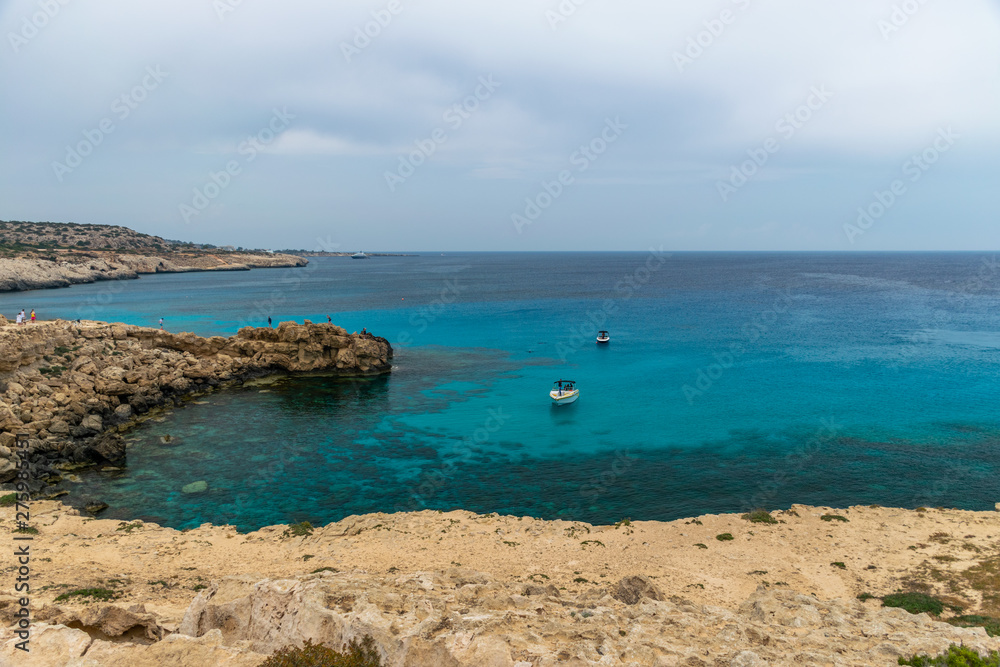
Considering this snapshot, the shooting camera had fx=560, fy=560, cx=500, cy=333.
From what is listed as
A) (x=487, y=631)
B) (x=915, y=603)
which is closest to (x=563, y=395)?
(x=915, y=603)

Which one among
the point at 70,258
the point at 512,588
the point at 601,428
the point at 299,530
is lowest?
the point at 299,530

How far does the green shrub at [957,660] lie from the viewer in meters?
10.3

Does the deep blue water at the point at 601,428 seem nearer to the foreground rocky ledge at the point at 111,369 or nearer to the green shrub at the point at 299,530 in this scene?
the foreground rocky ledge at the point at 111,369

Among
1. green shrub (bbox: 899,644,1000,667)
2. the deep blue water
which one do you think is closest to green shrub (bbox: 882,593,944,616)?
green shrub (bbox: 899,644,1000,667)

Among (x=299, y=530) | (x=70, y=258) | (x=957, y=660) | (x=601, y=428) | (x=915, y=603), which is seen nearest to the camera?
(x=957, y=660)

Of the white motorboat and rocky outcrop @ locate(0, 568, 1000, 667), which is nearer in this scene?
rocky outcrop @ locate(0, 568, 1000, 667)

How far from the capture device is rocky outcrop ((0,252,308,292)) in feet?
382

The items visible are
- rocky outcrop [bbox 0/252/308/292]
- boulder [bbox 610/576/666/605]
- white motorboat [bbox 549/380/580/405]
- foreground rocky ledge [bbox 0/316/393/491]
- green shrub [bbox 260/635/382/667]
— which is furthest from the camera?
rocky outcrop [bbox 0/252/308/292]

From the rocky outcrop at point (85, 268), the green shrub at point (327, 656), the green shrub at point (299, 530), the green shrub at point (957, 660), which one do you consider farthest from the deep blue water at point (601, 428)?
the rocky outcrop at point (85, 268)

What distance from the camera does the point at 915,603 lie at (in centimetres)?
1602

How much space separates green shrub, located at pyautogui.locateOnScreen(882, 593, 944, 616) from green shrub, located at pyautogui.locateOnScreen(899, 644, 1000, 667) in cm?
562

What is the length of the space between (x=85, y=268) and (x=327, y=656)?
166341 millimetres

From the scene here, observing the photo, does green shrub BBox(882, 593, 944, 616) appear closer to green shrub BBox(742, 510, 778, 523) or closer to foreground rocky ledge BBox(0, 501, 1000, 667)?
foreground rocky ledge BBox(0, 501, 1000, 667)

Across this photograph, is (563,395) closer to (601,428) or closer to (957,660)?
(601,428)
